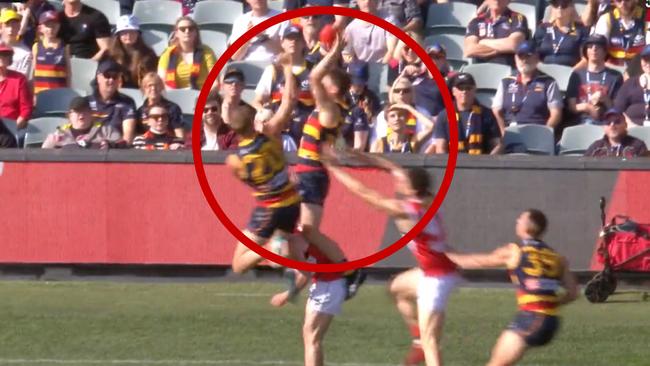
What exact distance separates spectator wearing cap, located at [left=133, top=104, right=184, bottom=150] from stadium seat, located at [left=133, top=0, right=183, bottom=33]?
2.79 meters

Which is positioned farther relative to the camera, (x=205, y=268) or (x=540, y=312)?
(x=205, y=268)

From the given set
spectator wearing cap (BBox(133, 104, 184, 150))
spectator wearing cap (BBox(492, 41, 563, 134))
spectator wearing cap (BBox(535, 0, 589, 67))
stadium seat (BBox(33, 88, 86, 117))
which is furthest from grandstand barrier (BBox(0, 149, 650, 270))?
spectator wearing cap (BBox(535, 0, 589, 67))

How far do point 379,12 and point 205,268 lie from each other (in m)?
3.86

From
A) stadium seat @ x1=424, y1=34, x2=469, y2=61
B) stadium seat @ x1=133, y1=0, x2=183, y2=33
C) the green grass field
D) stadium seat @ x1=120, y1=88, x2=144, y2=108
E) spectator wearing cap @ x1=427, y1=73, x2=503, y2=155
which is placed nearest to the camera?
the green grass field

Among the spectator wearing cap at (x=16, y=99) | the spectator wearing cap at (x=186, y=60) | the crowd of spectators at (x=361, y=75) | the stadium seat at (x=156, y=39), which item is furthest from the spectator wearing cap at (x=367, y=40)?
the spectator wearing cap at (x=16, y=99)

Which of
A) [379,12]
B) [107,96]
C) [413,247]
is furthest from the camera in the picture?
[379,12]

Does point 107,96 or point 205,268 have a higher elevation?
point 107,96

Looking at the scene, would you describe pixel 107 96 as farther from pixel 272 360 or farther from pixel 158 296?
pixel 272 360

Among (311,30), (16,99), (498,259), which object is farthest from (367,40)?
(498,259)

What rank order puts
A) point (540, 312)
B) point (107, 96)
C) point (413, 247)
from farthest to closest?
point (107, 96) < point (413, 247) < point (540, 312)

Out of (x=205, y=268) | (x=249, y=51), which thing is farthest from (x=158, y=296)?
(x=249, y=51)

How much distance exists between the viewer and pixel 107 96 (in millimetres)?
18328

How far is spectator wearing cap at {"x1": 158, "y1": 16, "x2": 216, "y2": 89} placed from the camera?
62.2 ft

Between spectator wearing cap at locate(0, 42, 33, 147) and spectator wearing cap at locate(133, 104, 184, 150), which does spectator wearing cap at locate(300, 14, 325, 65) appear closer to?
spectator wearing cap at locate(133, 104, 184, 150)
